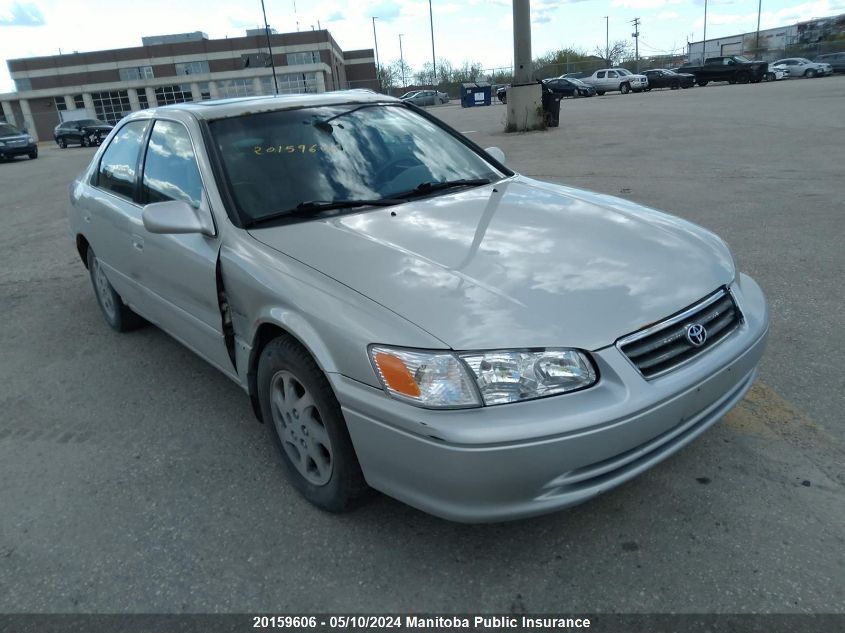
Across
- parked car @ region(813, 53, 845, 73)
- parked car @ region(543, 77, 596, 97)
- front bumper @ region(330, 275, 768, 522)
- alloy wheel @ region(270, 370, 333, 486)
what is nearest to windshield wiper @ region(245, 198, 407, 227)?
alloy wheel @ region(270, 370, 333, 486)

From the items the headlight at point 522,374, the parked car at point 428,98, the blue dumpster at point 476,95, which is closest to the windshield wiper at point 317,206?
the headlight at point 522,374

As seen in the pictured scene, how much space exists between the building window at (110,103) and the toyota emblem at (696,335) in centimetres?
7787

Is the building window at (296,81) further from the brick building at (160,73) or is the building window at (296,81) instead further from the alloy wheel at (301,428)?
the alloy wheel at (301,428)

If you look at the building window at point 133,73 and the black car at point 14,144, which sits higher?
the building window at point 133,73

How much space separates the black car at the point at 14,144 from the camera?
24984 mm

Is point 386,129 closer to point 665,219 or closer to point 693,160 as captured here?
point 665,219

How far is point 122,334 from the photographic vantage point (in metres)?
4.79

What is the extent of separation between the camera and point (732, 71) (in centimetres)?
3838

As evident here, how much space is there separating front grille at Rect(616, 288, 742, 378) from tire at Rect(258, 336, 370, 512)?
3.42 ft

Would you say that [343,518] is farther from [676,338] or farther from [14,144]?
[14,144]

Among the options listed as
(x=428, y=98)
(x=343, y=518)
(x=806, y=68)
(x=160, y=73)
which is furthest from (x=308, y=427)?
(x=160, y=73)

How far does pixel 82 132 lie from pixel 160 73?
4373 centimetres

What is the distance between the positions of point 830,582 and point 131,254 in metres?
3.72

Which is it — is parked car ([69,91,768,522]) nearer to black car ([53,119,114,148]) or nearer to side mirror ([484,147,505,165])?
side mirror ([484,147,505,165])
